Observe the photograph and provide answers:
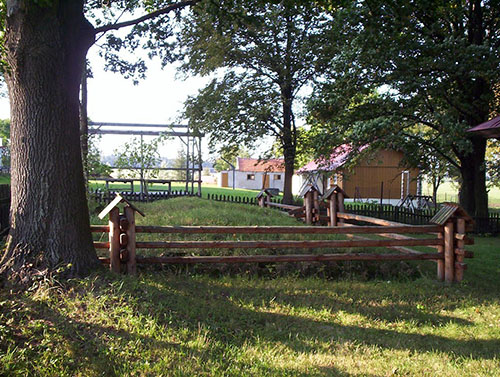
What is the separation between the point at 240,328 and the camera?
5.00 metres

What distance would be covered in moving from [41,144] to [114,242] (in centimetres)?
186

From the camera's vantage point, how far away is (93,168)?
1534cm

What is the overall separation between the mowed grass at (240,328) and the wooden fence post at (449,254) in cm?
59

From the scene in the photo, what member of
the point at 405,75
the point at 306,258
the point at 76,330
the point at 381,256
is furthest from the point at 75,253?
the point at 405,75

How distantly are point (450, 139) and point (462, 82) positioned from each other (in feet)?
11.6

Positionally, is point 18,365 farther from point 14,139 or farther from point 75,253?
point 14,139

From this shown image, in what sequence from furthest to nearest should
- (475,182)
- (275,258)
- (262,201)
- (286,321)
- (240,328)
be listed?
(262,201) → (475,182) → (275,258) → (286,321) → (240,328)

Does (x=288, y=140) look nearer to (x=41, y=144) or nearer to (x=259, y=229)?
(x=259, y=229)

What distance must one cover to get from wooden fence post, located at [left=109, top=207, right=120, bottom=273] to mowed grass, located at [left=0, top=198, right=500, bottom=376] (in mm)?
507

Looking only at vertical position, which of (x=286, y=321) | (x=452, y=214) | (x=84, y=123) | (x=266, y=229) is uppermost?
(x=84, y=123)

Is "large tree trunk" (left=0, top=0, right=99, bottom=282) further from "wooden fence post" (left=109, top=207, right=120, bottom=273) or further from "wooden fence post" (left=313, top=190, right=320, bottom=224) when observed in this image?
"wooden fence post" (left=313, top=190, right=320, bottom=224)

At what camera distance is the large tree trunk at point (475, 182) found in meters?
17.0

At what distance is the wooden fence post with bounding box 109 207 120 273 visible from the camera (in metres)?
6.46

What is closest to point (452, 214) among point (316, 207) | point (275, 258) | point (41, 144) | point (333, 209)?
point (275, 258)
